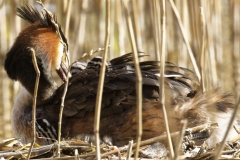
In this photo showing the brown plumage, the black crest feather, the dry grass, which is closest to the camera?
the brown plumage

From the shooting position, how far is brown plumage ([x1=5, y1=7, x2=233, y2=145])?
13.1 ft

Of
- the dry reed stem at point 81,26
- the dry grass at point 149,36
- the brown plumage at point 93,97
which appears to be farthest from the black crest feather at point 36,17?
the dry grass at point 149,36

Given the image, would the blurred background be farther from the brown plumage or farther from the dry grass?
the brown plumage

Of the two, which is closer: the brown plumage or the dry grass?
the brown plumage

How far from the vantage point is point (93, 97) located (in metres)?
4.16

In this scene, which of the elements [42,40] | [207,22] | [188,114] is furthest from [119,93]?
[207,22]

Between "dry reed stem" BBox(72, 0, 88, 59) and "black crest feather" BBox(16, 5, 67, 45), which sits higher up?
"black crest feather" BBox(16, 5, 67, 45)

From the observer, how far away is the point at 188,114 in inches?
155

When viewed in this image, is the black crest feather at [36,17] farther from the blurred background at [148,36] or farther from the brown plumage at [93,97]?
the blurred background at [148,36]

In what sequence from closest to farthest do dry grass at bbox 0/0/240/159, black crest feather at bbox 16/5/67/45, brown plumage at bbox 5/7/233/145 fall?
brown plumage at bbox 5/7/233/145, black crest feather at bbox 16/5/67/45, dry grass at bbox 0/0/240/159

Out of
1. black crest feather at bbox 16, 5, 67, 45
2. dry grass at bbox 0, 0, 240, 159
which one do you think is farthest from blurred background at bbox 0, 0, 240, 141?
black crest feather at bbox 16, 5, 67, 45

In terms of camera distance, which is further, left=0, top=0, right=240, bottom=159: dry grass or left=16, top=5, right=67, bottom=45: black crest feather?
left=0, top=0, right=240, bottom=159: dry grass

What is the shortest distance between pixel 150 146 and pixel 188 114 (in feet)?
1.48

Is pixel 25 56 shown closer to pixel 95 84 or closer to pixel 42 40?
pixel 42 40
